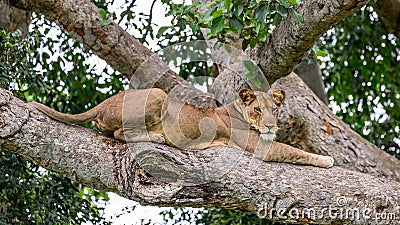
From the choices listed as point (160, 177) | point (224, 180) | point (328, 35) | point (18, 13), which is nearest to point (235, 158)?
point (224, 180)

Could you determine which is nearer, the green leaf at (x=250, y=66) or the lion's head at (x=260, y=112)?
the lion's head at (x=260, y=112)

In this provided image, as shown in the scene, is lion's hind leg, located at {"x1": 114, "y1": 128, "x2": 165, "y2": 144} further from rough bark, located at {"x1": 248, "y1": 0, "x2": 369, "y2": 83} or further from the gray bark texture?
rough bark, located at {"x1": 248, "y1": 0, "x2": 369, "y2": 83}

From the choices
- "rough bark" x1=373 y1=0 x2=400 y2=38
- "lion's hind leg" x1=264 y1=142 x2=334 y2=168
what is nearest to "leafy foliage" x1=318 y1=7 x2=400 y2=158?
"rough bark" x1=373 y1=0 x2=400 y2=38

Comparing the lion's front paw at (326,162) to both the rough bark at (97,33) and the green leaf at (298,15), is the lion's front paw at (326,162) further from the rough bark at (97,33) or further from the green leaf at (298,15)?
the rough bark at (97,33)

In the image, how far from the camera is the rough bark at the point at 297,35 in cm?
341

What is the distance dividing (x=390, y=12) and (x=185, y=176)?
9.61ft

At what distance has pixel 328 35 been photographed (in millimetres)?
6508

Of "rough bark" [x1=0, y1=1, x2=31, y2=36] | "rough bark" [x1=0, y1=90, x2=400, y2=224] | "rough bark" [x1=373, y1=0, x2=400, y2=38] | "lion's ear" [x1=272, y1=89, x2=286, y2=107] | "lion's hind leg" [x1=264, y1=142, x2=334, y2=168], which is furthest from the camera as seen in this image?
"rough bark" [x1=373, y1=0, x2=400, y2=38]

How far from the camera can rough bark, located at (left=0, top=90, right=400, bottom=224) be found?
3.09 metres

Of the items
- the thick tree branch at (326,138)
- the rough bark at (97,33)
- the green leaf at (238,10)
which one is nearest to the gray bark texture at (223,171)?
the green leaf at (238,10)

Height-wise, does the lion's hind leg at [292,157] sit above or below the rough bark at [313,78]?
below

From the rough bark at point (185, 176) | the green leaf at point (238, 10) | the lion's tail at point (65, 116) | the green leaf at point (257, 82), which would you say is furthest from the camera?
the green leaf at point (257, 82)

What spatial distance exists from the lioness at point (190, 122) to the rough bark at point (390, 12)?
75.3 inches

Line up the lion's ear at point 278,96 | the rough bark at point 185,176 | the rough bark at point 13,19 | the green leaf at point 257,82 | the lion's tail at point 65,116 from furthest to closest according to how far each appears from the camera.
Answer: the rough bark at point 13,19 < the green leaf at point 257,82 < the lion's ear at point 278,96 < the lion's tail at point 65,116 < the rough bark at point 185,176
